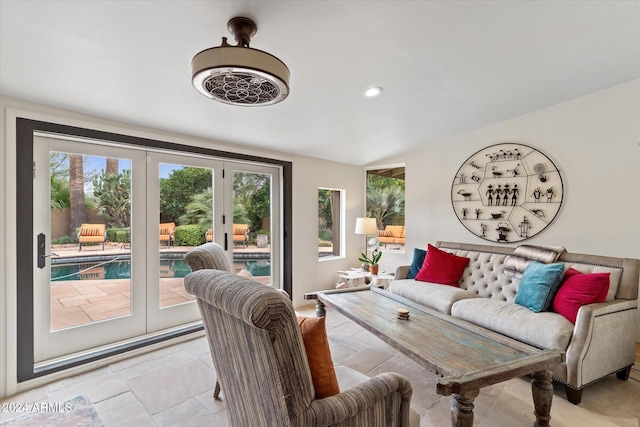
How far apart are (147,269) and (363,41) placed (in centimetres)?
280

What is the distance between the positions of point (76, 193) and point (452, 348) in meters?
3.16

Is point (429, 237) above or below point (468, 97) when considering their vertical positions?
below

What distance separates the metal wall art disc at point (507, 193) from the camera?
132 inches

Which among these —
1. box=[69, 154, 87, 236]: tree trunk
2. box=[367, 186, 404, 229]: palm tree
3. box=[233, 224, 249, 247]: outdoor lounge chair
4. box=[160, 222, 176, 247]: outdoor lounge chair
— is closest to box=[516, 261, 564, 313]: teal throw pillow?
box=[367, 186, 404, 229]: palm tree

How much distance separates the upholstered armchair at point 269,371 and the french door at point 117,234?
210 centimetres

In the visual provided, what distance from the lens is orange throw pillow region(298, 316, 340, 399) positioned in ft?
3.77

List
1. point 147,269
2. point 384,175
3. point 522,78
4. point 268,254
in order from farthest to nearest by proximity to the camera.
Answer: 1. point 384,175
2. point 268,254
3. point 147,269
4. point 522,78

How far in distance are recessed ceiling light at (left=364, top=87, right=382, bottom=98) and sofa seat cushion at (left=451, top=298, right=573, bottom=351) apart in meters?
2.12

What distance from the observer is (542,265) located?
9.05 feet

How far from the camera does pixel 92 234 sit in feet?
8.99

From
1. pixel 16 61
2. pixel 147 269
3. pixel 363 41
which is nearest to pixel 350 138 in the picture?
pixel 363 41

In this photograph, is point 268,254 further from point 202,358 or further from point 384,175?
point 384,175

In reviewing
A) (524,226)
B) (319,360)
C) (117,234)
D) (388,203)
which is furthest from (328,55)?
(388,203)

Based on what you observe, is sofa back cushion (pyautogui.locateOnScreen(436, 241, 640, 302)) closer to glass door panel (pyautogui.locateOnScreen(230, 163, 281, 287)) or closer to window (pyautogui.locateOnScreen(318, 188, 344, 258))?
window (pyautogui.locateOnScreen(318, 188, 344, 258))
